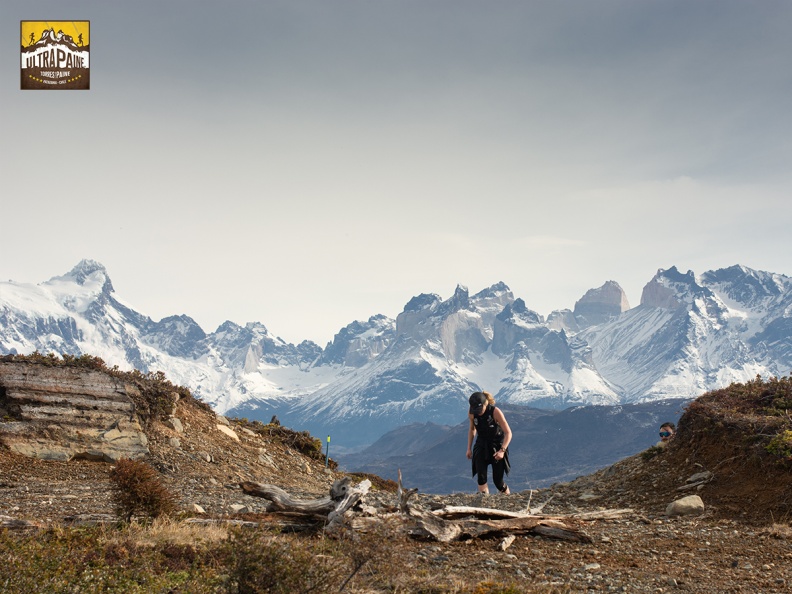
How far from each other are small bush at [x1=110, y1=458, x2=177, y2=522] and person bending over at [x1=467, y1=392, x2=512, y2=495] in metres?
10.0

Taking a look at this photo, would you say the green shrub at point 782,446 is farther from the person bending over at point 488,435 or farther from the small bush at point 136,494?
the small bush at point 136,494

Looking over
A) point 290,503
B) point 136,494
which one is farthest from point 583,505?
point 136,494

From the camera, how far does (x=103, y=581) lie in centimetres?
996

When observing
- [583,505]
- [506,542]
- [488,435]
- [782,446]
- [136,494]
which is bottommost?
[583,505]

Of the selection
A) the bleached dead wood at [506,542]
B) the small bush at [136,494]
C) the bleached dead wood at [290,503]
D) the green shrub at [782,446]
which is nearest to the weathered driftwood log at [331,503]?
the bleached dead wood at [290,503]

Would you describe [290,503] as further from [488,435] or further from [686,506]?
[686,506]

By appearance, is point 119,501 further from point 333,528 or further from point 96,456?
point 96,456

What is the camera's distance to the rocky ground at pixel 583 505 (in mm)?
11930

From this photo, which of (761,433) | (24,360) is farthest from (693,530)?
(24,360)

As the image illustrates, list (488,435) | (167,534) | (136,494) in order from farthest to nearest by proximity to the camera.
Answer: (488,435) → (136,494) → (167,534)

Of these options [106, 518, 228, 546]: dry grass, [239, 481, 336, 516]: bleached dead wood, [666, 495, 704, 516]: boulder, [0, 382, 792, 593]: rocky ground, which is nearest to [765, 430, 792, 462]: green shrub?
[0, 382, 792, 593]: rocky ground

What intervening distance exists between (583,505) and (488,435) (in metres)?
3.38

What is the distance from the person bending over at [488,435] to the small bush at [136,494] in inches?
395

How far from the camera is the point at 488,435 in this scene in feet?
71.1
